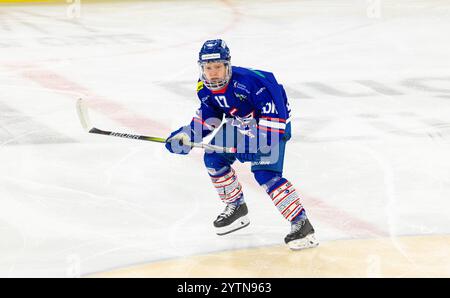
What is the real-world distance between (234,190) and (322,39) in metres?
5.70

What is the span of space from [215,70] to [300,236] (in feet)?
3.03

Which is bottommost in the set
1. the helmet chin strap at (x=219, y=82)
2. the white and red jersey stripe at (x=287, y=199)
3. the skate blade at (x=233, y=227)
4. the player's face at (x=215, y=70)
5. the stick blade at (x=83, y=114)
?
the skate blade at (x=233, y=227)

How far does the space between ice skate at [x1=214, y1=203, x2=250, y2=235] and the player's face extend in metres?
0.85

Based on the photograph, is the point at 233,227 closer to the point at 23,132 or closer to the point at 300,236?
the point at 300,236

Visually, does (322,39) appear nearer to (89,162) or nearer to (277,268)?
(89,162)

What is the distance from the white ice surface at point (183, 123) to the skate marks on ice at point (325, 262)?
117mm

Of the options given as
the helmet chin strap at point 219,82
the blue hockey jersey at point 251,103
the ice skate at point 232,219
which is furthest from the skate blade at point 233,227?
the helmet chin strap at point 219,82

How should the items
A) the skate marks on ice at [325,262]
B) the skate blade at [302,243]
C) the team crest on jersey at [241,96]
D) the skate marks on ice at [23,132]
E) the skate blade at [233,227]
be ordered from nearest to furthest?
1. the skate marks on ice at [325,262]
2. the team crest on jersey at [241,96]
3. the skate blade at [302,243]
4. the skate blade at [233,227]
5. the skate marks on ice at [23,132]

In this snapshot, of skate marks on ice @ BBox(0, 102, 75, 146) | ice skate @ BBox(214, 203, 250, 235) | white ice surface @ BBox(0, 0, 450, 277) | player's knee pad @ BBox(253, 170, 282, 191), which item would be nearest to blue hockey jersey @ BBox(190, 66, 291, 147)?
player's knee pad @ BBox(253, 170, 282, 191)

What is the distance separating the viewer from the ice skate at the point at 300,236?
198 inches

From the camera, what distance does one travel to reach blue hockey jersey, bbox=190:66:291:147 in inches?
190

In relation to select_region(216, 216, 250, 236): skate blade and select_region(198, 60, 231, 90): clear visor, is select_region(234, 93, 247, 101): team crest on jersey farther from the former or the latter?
select_region(216, 216, 250, 236): skate blade

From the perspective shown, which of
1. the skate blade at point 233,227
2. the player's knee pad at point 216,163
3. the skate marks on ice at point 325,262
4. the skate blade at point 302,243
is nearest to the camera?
the skate marks on ice at point 325,262

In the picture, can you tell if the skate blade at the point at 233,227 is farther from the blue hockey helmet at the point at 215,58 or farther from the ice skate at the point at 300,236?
the blue hockey helmet at the point at 215,58
